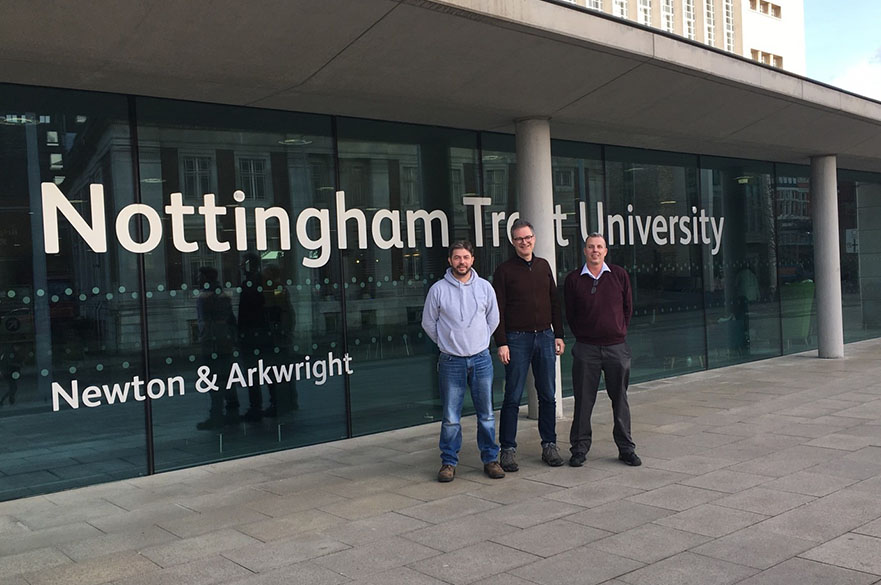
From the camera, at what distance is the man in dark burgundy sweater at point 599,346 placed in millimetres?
6641

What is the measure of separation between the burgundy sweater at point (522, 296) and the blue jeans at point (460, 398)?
33 cm

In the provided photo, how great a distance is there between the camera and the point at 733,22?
190ft

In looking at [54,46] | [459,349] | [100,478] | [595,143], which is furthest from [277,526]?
[595,143]

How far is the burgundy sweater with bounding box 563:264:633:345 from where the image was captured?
6.64 meters

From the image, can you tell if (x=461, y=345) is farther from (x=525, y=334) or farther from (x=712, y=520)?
(x=712, y=520)

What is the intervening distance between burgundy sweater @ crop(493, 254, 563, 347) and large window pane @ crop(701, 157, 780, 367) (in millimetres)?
6559

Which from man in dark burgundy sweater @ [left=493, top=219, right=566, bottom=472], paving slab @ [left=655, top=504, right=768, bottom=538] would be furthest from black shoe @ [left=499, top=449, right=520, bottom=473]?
paving slab @ [left=655, top=504, right=768, bottom=538]

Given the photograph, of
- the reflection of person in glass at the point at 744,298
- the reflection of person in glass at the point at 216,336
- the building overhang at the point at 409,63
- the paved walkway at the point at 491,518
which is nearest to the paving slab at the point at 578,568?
the paved walkway at the point at 491,518

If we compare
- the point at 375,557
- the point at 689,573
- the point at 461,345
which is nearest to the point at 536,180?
the point at 461,345

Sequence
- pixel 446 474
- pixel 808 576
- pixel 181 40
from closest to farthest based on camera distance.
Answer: pixel 808 576
pixel 181 40
pixel 446 474

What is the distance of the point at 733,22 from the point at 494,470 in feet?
192

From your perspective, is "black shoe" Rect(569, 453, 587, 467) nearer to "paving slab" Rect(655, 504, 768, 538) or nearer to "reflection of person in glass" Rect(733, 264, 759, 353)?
"paving slab" Rect(655, 504, 768, 538)

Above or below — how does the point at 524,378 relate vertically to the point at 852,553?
above

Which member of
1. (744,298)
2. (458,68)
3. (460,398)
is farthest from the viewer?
(744,298)
